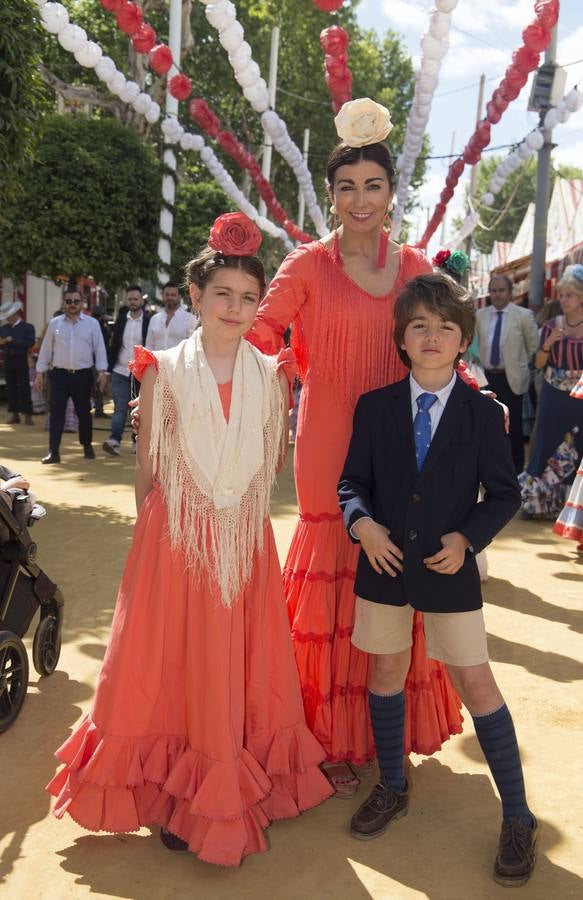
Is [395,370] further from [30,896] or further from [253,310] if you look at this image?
[30,896]

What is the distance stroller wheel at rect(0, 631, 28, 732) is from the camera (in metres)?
3.49

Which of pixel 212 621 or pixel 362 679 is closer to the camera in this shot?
pixel 212 621

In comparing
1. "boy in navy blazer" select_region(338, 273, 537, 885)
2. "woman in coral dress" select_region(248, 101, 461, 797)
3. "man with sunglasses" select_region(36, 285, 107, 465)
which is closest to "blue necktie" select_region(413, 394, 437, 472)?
"boy in navy blazer" select_region(338, 273, 537, 885)

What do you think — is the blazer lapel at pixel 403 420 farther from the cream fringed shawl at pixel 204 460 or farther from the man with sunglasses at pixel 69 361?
the man with sunglasses at pixel 69 361

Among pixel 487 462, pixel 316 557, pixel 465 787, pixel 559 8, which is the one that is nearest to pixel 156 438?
pixel 316 557

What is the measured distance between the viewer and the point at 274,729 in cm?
289

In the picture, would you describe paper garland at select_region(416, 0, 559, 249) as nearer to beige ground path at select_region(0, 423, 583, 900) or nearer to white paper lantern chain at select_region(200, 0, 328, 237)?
white paper lantern chain at select_region(200, 0, 328, 237)

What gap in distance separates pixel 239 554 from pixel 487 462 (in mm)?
786

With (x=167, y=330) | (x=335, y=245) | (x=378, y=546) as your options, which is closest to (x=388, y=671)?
(x=378, y=546)

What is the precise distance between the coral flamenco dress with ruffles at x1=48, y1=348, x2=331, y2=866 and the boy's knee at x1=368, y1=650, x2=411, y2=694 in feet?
0.93

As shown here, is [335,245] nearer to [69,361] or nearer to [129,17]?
[69,361]

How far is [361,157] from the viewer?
3121 millimetres

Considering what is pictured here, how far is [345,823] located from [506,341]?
22.3 ft

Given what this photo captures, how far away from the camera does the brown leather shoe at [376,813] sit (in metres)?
2.88
